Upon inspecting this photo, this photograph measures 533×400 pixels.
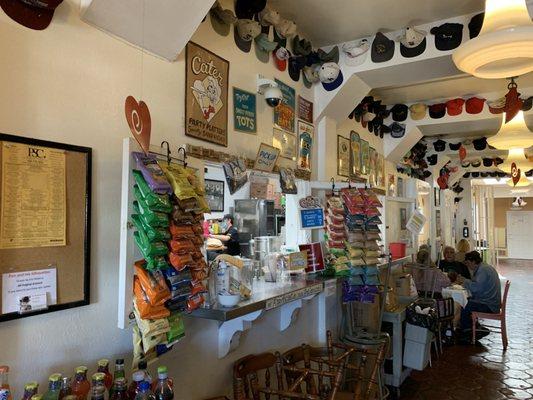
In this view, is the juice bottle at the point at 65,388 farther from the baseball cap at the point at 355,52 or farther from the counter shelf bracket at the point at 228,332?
the baseball cap at the point at 355,52

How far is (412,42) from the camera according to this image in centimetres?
301

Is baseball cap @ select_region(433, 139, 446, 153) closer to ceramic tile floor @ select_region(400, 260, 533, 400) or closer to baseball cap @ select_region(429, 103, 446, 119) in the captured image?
baseball cap @ select_region(429, 103, 446, 119)

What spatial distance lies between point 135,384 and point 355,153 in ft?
10.4

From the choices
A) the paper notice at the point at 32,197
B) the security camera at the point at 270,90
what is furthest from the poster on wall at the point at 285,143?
the paper notice at the point at 32,197

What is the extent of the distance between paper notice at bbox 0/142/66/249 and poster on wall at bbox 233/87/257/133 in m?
1.18

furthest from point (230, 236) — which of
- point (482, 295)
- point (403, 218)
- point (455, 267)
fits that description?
point (455, 267)

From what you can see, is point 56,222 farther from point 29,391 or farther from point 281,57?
point 281,57

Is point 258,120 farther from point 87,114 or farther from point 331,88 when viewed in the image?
point 87,114

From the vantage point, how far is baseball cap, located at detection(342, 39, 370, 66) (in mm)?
3188

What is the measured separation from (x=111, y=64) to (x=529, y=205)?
61.6 ft

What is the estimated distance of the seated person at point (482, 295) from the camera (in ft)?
17.2

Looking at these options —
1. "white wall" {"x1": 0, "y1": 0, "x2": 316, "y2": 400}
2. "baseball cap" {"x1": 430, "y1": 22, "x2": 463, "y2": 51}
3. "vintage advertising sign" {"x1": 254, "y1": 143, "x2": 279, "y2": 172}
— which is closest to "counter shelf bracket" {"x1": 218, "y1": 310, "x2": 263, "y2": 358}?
"white wall" {"x1": 0, "y1": 0, "x2": 316, "y2": 400}

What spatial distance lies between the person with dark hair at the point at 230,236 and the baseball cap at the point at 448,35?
7.09 feet

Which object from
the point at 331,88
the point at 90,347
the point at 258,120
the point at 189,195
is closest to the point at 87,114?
the point at 189,195
